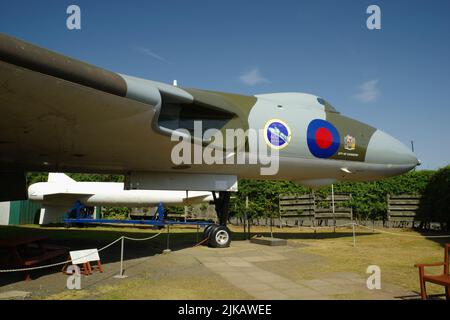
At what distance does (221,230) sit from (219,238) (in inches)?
10.2

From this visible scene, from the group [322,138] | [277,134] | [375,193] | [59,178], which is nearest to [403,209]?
[375,193]

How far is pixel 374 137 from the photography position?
1153 centimetres

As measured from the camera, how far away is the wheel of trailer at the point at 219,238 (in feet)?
33.5

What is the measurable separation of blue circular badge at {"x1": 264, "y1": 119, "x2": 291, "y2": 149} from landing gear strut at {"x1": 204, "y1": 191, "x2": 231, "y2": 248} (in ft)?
7.25

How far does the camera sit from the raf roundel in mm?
10188

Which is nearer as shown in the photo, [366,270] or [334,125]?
[366,270]

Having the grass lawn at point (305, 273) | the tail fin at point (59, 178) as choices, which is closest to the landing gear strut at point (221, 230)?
the grass lawn at point (305, 273)

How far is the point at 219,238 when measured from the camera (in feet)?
33.7

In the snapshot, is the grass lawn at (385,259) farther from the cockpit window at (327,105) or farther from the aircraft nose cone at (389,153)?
the cockpit window at (327,105)

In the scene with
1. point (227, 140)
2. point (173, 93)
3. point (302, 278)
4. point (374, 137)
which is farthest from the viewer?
point (374, 137)

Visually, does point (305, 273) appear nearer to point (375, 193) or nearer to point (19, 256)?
point (19, 256)
